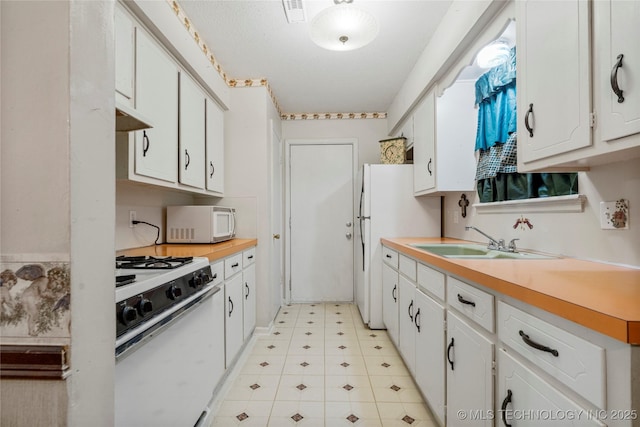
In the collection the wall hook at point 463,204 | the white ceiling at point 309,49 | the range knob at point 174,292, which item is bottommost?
the range knob at point 174,292

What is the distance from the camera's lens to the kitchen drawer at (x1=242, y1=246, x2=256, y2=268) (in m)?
2.42

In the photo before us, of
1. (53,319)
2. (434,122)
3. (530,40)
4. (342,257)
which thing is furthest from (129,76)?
(342,257)

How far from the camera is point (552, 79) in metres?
1.09

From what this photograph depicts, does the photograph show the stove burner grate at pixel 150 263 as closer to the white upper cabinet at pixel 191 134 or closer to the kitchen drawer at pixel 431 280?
the white upper cabinet at pixel 191 134

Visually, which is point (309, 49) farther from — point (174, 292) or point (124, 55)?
point (174, 292)

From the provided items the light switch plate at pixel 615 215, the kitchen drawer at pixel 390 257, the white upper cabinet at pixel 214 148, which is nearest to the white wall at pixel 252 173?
the white upper cabinet at pixel 214 148

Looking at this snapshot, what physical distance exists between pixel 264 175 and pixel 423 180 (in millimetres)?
1490

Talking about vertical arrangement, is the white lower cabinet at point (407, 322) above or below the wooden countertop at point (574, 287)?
below

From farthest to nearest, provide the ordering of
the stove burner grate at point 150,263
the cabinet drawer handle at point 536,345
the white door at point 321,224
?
the white door at point 321,224 < the stove burner grate at point 150,263 < the cabinet drawer handle at point 536,345

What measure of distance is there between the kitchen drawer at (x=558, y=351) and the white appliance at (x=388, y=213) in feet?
6.27

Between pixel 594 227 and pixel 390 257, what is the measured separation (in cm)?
146

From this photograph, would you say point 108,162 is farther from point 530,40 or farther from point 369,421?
point 369,421

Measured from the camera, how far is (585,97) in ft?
3.14

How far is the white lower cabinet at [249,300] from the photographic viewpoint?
242 centimetres
